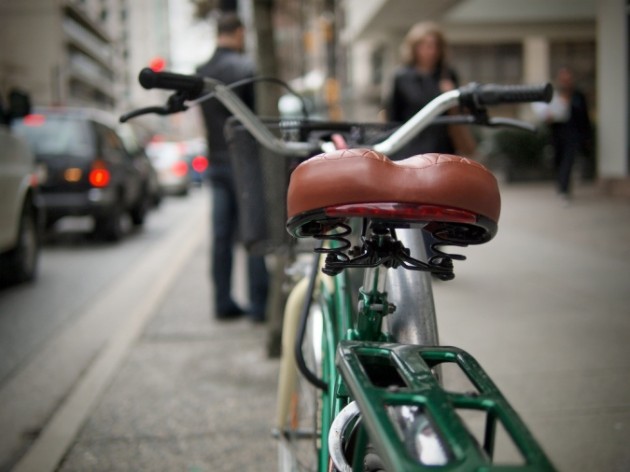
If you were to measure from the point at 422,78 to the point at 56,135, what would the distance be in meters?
6.46

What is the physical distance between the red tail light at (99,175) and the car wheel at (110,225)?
0.42m

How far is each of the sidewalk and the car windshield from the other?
430 cm

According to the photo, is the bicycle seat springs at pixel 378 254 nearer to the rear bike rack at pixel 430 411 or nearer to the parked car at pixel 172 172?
the rear bike rack at pixel 430 411

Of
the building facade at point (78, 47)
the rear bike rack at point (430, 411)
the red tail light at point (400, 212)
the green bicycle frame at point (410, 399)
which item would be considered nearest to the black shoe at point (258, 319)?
the building facade at point (78, 47)

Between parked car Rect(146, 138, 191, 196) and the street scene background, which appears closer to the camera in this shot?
the street scene background

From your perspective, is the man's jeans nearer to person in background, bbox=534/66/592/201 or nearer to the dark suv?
the dark suv

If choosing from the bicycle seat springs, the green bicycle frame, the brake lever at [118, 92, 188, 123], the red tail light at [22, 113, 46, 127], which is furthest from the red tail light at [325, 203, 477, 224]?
the red tail light at [22, 113, 46, 127]

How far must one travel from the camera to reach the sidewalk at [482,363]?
3.11 m

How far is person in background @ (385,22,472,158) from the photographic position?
5.32m

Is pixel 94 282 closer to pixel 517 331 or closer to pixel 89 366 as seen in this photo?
pixel 89 366

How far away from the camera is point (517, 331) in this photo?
176 inches

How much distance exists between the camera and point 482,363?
389 centimetres

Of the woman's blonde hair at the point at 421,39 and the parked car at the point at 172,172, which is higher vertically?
the woman's blonde hair at the point at 421,39

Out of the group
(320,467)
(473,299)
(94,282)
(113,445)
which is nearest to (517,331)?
(473,299)
